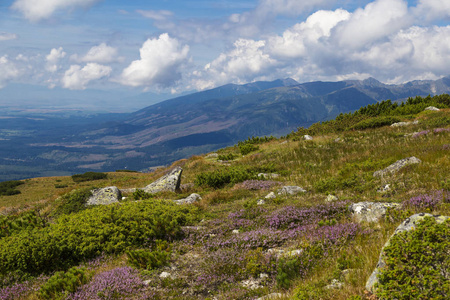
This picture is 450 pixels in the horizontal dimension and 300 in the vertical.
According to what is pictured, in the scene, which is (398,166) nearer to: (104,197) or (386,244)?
(386,244)

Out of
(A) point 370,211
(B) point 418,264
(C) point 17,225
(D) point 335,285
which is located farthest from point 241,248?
(C) point 17,225

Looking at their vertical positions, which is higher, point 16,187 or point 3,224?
point 3,224

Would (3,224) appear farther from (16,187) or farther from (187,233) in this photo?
(16,187)

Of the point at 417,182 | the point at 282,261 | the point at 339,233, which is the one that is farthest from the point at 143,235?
the point at 417,182

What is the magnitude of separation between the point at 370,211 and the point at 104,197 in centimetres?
1302

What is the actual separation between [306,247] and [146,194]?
11.2m

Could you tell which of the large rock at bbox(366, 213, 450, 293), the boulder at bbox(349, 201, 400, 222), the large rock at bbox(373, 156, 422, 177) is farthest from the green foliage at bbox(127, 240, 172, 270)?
the large rock at bbox(373, 156, 422, 177)

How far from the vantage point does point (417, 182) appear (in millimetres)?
8852

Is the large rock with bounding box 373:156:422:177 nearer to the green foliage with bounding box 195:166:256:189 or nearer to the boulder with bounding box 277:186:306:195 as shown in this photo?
the boulder with bounding box 277:186:306:195

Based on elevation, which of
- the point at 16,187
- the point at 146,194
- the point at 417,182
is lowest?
the point at 16,187

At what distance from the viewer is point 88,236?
7.64m

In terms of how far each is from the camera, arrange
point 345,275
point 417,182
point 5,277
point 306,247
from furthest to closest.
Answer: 1. point 417,182
2. point 5,277
3. point 306,247
4. point 345,275

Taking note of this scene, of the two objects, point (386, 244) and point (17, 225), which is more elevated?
point (386, 244)

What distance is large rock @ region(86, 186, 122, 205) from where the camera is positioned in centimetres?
1411
